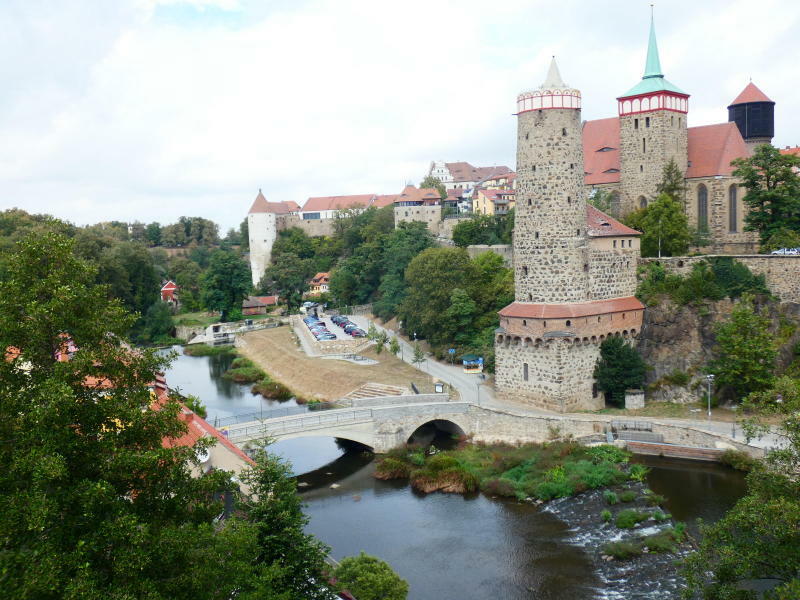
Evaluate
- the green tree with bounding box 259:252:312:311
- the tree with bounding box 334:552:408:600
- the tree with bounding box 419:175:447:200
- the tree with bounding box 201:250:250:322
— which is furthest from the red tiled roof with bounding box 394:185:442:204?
the tree with bounding box 334:552:408:600

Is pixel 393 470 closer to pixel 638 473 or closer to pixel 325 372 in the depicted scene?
pixel 638 473

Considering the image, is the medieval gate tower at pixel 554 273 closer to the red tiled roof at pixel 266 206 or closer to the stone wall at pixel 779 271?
the stone wall at pixel 779 271

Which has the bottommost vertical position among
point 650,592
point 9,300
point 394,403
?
point 650,592

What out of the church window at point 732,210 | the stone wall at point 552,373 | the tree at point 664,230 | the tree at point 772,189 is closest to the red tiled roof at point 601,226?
the tree at point 664,230

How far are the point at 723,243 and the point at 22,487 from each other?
46.9 m

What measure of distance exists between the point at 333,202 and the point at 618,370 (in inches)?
3098

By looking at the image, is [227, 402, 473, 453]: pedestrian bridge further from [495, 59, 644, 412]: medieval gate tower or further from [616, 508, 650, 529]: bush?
[616, 508, 650, 529]: bush

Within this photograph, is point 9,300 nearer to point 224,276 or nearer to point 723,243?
point 723,243

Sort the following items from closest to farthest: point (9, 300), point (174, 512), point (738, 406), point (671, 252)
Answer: point (9, 300)
point (174, 512)
point (738, 406)
point (671, 252)

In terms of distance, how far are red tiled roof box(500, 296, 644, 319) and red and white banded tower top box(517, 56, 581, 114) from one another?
997 cm

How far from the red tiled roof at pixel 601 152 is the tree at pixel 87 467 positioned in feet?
149

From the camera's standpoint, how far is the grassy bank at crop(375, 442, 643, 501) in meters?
28.9

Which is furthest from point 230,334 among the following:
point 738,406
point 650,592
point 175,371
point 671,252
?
point 650,592

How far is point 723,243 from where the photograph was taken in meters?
48.0
